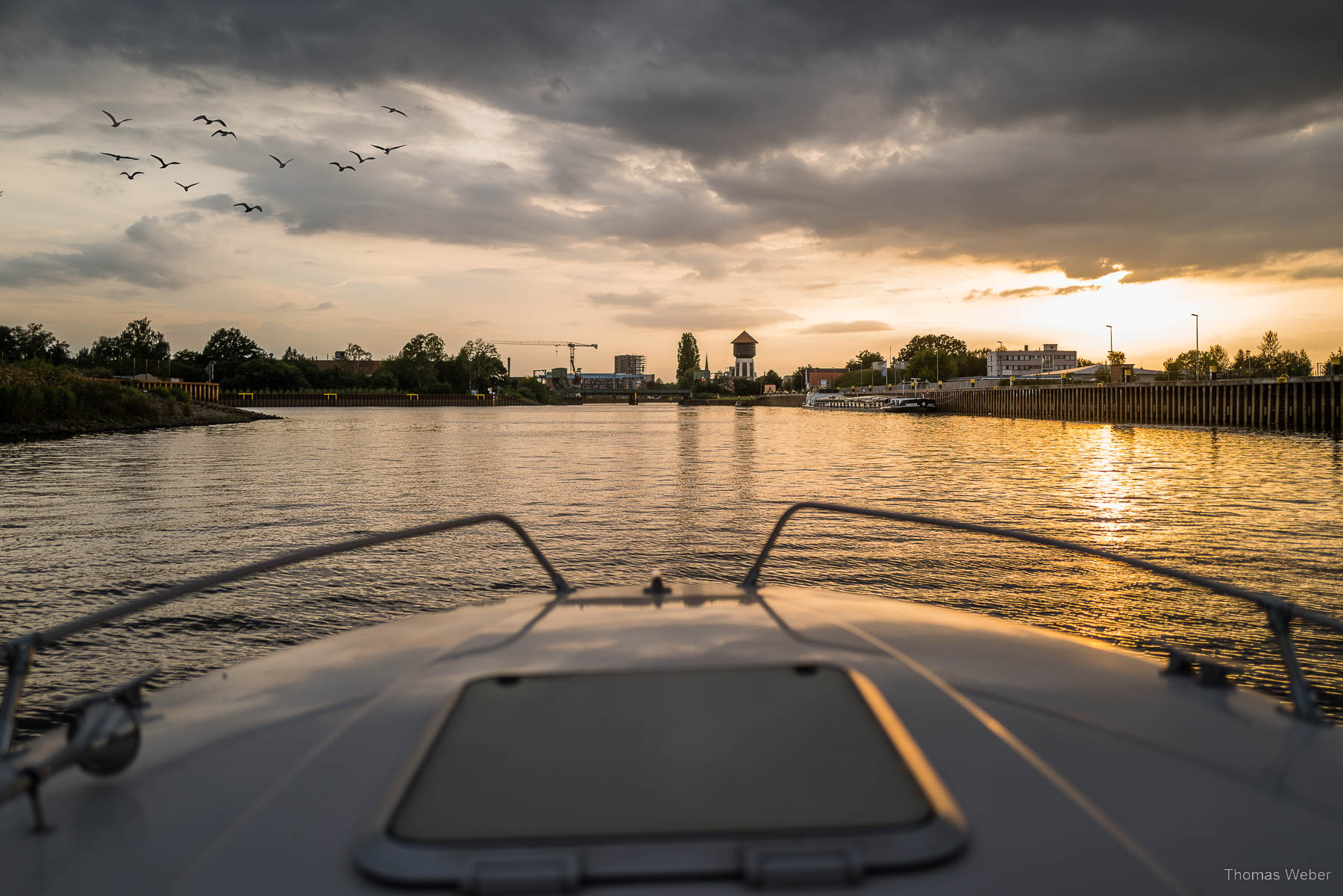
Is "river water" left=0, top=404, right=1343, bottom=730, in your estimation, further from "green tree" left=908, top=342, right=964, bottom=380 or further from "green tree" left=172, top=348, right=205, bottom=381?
"green tree" left=908, top=342, right=964, bottom=380

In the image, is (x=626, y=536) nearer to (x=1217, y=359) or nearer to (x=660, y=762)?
(x=660, y=762)

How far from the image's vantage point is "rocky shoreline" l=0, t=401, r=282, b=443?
3347 cm

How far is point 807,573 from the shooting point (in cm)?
946

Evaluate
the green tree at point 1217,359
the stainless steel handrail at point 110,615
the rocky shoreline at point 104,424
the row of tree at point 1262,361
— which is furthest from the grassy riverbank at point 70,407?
the green tree at point 1217,359

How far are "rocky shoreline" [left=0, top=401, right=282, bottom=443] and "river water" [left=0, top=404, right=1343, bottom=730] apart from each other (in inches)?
275

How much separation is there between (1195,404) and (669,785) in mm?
62280

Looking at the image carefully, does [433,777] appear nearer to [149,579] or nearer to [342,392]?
[149,579]

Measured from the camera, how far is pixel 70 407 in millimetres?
39344

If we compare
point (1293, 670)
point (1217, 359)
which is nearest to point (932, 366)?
point (1217, 359)

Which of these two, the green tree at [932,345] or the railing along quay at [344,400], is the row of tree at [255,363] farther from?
the green tree at [932,345]

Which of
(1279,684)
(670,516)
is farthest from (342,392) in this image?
(1279,684)

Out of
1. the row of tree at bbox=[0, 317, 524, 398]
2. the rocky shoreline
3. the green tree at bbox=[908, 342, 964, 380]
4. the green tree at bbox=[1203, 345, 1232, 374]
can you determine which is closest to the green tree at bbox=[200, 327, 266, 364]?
the row of tree at bbox=[0, 317, 524, 398]

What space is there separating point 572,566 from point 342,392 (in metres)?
137

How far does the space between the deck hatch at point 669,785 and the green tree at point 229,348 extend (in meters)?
154
